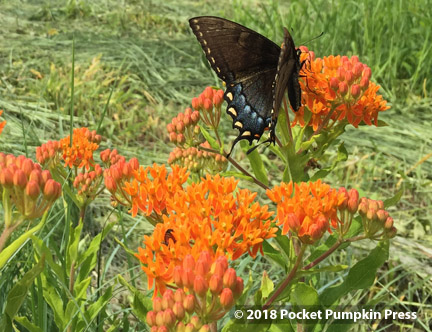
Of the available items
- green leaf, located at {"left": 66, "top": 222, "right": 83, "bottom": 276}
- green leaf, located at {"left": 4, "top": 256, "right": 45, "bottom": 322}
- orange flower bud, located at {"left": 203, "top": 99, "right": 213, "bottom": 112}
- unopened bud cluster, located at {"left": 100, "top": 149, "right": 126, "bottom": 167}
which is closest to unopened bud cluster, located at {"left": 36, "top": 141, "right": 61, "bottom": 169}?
unopened bud cluster, located at {"left": 100, "top": 149, "right": 126, "bottom": 167}

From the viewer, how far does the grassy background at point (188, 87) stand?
2.95 meters

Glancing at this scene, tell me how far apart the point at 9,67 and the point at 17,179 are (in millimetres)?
3484

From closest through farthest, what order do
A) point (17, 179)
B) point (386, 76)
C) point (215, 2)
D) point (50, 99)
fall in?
point (17, 179) → point (50, 99) → point (386, 76) → point (215, 2)

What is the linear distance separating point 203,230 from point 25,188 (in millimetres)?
351

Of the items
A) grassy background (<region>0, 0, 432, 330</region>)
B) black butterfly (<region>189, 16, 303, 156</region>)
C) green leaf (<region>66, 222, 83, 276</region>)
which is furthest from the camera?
grassy background (<region>0, 0, 432, 330</region>)

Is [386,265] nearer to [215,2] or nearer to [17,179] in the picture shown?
[17,179]

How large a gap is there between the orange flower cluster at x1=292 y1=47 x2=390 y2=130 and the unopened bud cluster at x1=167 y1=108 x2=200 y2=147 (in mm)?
319

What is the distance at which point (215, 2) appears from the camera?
6918 mm

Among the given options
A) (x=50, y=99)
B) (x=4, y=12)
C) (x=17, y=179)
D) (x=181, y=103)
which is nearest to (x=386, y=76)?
(x=181, y=103)

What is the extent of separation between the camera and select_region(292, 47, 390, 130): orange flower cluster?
162 centimetres

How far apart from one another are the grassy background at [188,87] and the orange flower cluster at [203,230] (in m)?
1.31

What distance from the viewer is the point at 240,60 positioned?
79.8 inches

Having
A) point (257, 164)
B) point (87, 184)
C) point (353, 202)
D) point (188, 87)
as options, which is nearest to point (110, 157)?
point (87, 184)

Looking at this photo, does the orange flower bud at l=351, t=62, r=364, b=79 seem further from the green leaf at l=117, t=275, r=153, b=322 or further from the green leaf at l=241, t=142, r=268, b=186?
the green leaf at l=117, t=275, r=153, b=322
